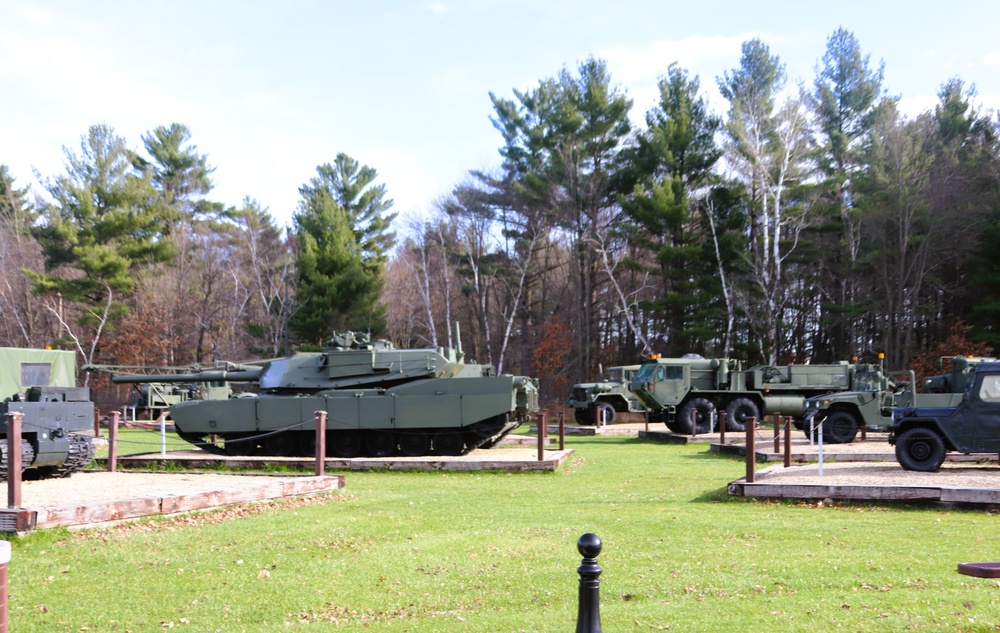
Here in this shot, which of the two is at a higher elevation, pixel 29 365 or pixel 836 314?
pixel 836 314

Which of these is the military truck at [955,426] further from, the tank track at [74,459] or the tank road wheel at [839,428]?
the tank track at [74,459]

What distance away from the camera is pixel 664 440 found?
25344mm

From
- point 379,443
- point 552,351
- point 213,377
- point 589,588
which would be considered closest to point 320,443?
point 379,443

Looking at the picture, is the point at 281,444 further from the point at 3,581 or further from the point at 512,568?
the point at 3,581

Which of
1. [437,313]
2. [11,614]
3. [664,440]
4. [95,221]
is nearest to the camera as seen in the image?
[11,614]

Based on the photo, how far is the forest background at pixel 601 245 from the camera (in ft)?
124

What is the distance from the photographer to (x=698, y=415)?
2828 cm

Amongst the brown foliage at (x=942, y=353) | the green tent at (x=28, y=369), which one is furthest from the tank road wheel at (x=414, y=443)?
the brown foliage at (x=942, y=353)

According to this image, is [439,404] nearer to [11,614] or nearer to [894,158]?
[11,614]

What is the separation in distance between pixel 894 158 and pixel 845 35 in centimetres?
1011

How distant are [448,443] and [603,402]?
44.0ft

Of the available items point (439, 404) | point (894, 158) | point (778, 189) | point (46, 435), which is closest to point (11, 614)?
point (46, 435)

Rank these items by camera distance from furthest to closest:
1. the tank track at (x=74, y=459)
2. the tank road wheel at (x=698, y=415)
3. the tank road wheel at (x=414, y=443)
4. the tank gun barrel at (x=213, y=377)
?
the tank road wheel at (x=698, y=415) → the tank gun barrel at (x=213, y=377) → the tank road wheel at (x=414, y=443) → the tank track at (x=74, y=459)

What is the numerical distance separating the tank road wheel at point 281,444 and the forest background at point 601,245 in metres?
18.5
